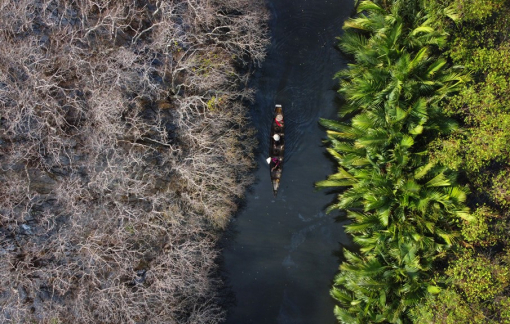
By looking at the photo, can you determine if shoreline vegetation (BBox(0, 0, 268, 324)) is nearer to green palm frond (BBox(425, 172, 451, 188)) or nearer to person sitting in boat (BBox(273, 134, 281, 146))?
person sitting in boat (BBox(273, 134, 281, 146))

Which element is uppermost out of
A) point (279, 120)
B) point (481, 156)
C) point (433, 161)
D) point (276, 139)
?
point (481, 156)

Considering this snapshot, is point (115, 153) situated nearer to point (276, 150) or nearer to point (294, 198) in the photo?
point (276, 150)

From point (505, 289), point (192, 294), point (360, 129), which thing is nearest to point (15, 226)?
point (192, 294)

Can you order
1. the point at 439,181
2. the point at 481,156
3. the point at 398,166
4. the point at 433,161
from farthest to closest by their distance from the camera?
the point at 398,166 → the point at 433,161 → the point at 439,181 → the point at 481,156

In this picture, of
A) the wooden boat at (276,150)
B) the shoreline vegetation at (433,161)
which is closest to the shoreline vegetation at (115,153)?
the wooden boat at (276,150)

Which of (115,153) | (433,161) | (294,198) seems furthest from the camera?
(294,198)

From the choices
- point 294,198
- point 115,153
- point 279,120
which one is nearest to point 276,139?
point 279,120

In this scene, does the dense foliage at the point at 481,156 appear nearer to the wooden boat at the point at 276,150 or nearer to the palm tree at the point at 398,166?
the palm tree at the point at 398,166
